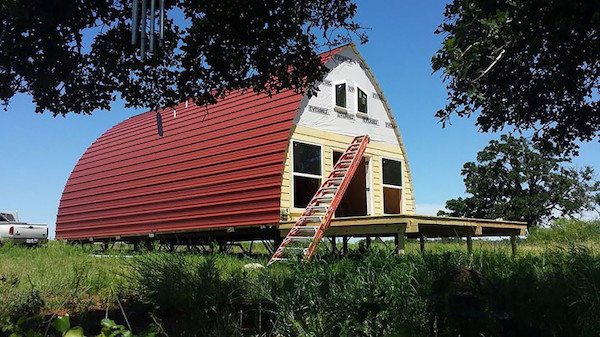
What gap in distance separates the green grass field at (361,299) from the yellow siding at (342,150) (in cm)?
673

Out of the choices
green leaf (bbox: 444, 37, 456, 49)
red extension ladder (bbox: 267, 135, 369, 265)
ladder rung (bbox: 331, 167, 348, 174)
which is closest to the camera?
green leaf (bbox: 444, 37, 456, 49)

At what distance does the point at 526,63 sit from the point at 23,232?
2080cm

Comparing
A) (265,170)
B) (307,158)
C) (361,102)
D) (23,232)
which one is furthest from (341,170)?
(23,232)

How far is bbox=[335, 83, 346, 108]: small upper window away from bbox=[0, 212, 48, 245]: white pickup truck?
1439cm

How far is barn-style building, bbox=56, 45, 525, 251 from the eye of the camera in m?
13.2

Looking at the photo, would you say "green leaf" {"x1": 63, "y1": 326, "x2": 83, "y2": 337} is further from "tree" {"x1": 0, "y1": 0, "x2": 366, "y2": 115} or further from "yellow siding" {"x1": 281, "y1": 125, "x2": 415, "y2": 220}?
"yellow siding" {"x1": 281, "y1": 125, "x2": 415, "y2": 220}

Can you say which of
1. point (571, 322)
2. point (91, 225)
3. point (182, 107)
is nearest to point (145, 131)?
point (182, 107)

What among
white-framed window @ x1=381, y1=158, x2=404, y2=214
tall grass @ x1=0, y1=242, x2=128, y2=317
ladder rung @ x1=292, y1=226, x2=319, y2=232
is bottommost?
tall grass @ x1=0, y1=242, x2=128, y2=317

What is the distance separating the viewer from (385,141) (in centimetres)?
1650

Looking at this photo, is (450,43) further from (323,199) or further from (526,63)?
(323,199)

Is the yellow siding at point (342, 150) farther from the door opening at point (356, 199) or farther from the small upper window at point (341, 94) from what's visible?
the small upper window at point (341, 94)

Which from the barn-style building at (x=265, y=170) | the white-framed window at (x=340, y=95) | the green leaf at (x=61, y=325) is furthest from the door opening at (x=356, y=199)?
the green leaf at (x=61, y=325)

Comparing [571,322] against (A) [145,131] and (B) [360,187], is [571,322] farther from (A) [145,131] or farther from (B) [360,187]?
(A) [145,131]

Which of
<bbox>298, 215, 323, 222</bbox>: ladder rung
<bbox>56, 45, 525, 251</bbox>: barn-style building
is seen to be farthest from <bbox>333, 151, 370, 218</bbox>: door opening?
<bbox>298, 215, 323, 222</bbox>: ladder rung
